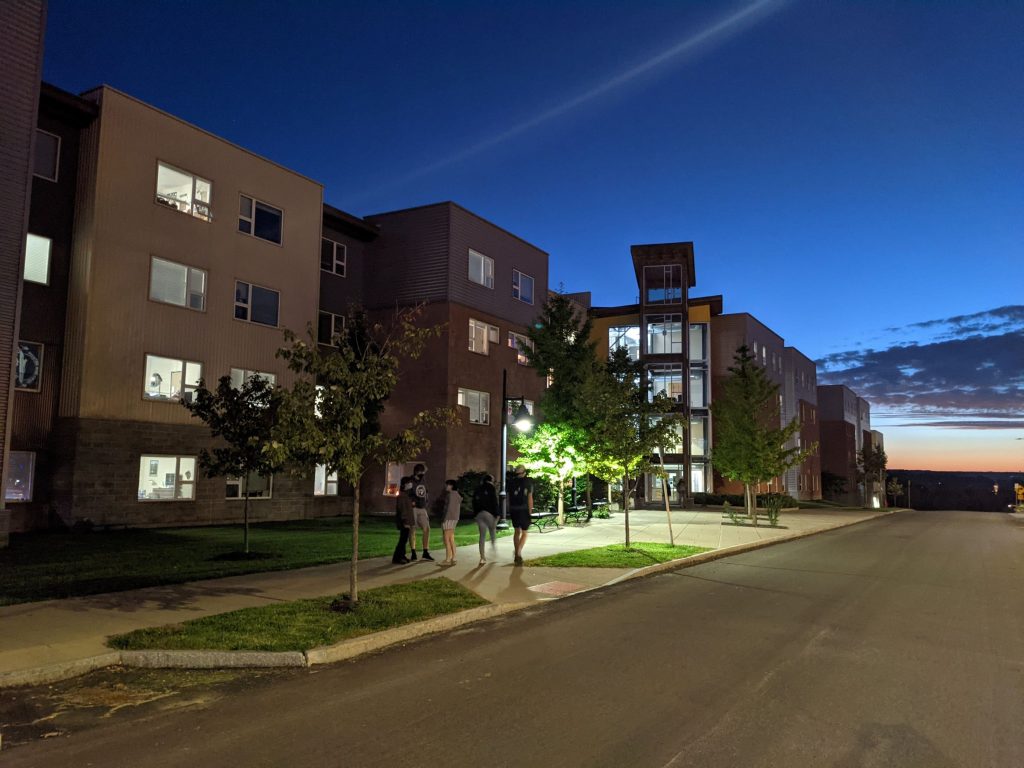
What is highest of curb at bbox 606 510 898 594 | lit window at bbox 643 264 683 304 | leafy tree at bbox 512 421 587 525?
lit window at bbox 643 264 683 304

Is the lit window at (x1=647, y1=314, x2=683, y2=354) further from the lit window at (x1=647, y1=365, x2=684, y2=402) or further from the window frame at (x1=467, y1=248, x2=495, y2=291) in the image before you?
the window frame at (x1=467, y1=248, x2=495, y2=291)

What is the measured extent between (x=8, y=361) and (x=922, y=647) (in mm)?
17928

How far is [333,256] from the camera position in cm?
3086

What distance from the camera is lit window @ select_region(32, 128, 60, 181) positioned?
20219mm

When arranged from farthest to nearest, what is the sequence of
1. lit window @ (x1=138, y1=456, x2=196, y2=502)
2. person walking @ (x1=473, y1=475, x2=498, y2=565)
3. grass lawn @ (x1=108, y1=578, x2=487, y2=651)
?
1. lit window @ (x1=138, y1=456, x2=196, y2=502)
2. person walking @ (x1=473, y1=475, x2=498, y2=565)
3. grass lawn @ (x1=108, y1=578, x2=487, y2=651)

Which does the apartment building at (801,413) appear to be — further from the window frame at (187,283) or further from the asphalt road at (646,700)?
the asphalt road at (646,700)

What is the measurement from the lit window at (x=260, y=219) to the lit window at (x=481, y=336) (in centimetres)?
914

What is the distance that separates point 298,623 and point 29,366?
51.8 feet

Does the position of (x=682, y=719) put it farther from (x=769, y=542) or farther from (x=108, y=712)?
(x=769, y=542)

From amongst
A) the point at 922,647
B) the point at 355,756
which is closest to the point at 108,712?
the point at 355,756

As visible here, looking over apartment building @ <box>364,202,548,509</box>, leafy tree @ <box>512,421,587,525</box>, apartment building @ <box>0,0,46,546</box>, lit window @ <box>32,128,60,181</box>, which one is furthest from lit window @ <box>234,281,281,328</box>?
leafy tree @ <box>512,421,587,525</box>

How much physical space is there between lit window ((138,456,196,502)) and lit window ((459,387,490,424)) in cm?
1157

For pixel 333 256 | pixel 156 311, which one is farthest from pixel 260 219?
pixel 156 311

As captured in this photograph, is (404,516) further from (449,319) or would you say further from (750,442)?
(750,442)
